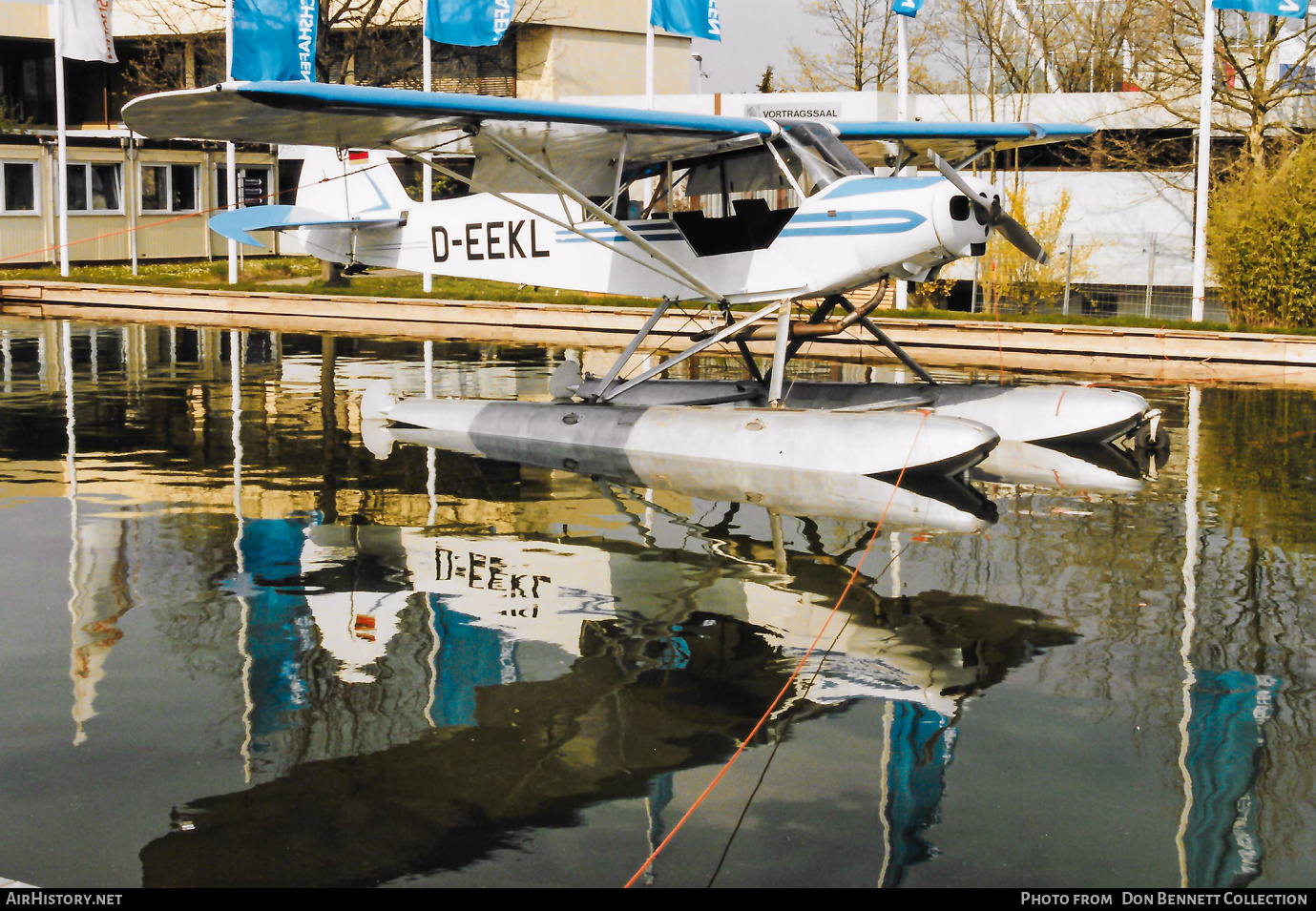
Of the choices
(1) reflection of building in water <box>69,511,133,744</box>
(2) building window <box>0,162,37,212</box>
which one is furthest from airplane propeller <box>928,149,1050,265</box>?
(2) building window <box>0,162,37,212</box>

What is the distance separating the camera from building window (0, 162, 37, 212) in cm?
3325

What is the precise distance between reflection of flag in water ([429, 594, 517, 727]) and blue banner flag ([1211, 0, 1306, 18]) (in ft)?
55.3

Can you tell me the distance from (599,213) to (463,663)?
19.4 feet

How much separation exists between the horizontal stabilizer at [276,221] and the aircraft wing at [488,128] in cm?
355

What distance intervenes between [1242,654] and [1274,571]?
1.71 m

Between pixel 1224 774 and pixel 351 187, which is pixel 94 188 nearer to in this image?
pixel 351 187

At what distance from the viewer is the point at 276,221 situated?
15.2 m

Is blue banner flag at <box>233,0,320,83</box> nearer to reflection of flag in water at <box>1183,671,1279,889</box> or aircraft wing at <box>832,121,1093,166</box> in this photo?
aircraft wing at <box>832,121,1093,166</box>

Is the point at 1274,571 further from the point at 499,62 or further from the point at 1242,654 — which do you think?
the point at 499,62

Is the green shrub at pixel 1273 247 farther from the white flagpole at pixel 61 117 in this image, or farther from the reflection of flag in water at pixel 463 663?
the white flagpole at pixel 61 117

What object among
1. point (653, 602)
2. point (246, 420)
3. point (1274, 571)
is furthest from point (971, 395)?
point (246, 420)

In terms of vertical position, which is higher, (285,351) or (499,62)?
(499,62)

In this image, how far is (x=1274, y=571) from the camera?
750cm

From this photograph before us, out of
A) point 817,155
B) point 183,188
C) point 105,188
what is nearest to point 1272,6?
point 817,155
